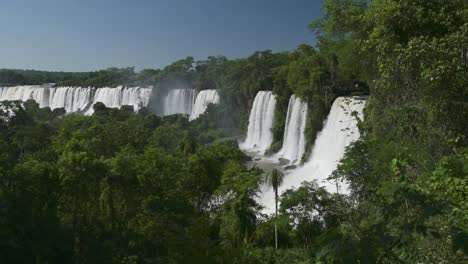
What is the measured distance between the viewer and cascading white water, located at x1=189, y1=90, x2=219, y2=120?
4159 cm

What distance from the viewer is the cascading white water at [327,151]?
62.8 feet

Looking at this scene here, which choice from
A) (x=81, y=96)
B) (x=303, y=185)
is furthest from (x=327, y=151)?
(x=81, y=96)

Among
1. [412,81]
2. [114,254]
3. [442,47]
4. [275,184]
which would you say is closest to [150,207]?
[114,254]

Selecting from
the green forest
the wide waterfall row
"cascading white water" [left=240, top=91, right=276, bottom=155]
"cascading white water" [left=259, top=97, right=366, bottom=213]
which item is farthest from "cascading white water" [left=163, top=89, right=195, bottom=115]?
"cascading white water" [left=259, top=97, right=366, bottom=213]

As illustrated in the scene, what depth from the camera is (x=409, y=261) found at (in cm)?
234

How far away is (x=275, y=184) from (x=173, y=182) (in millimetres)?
3519

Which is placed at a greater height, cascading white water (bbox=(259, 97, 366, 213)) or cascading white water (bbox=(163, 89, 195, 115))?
cascading white water (bbox=(163, 89, 195, 115))

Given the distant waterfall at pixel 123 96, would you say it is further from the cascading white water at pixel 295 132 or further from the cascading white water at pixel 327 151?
the cascading white water at pixel 327 151

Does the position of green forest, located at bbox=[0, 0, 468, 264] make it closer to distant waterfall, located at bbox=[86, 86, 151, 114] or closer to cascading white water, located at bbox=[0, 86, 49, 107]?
distant waterfall, located at bbox=[86, 86, 151, 114]

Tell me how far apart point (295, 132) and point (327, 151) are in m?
5.24

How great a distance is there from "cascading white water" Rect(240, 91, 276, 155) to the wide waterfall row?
1919 centimetres

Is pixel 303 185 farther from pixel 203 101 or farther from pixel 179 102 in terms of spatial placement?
pixel 179 102

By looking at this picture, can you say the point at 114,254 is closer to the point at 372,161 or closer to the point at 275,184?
the point at 275,184

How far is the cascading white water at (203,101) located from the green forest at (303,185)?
65.4 feet
